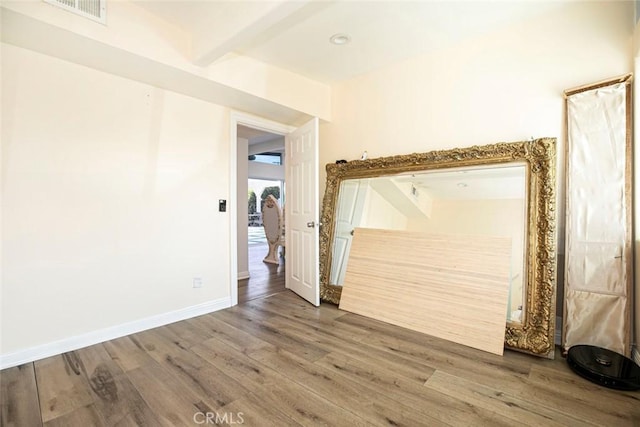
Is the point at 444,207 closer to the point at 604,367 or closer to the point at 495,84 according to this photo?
the point at 495,84

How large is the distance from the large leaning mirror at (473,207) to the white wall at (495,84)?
0.57 ft

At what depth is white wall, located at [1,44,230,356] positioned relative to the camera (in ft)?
6.98

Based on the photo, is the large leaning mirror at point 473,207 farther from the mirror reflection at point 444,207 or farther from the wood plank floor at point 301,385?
the wood plank floor at point 301,385

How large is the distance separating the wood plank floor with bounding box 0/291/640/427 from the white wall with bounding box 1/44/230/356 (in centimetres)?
40

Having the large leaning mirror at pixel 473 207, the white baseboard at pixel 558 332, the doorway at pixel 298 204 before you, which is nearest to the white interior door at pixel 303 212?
the doorway at pixel 298 204

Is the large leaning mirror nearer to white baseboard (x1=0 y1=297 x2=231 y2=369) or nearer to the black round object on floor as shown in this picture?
the black round object on floor

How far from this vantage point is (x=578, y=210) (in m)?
2.13

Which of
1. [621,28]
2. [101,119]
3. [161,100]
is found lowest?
[101,119]

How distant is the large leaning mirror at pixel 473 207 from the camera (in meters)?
2.21

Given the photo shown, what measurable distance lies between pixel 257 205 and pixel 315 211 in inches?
318

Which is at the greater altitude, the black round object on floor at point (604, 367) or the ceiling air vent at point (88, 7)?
the ceiling air vent at point (88, 7)

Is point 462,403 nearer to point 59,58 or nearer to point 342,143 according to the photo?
point 342,143

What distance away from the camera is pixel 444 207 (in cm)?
282

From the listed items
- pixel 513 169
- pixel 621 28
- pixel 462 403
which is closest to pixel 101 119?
pixel 462 403
